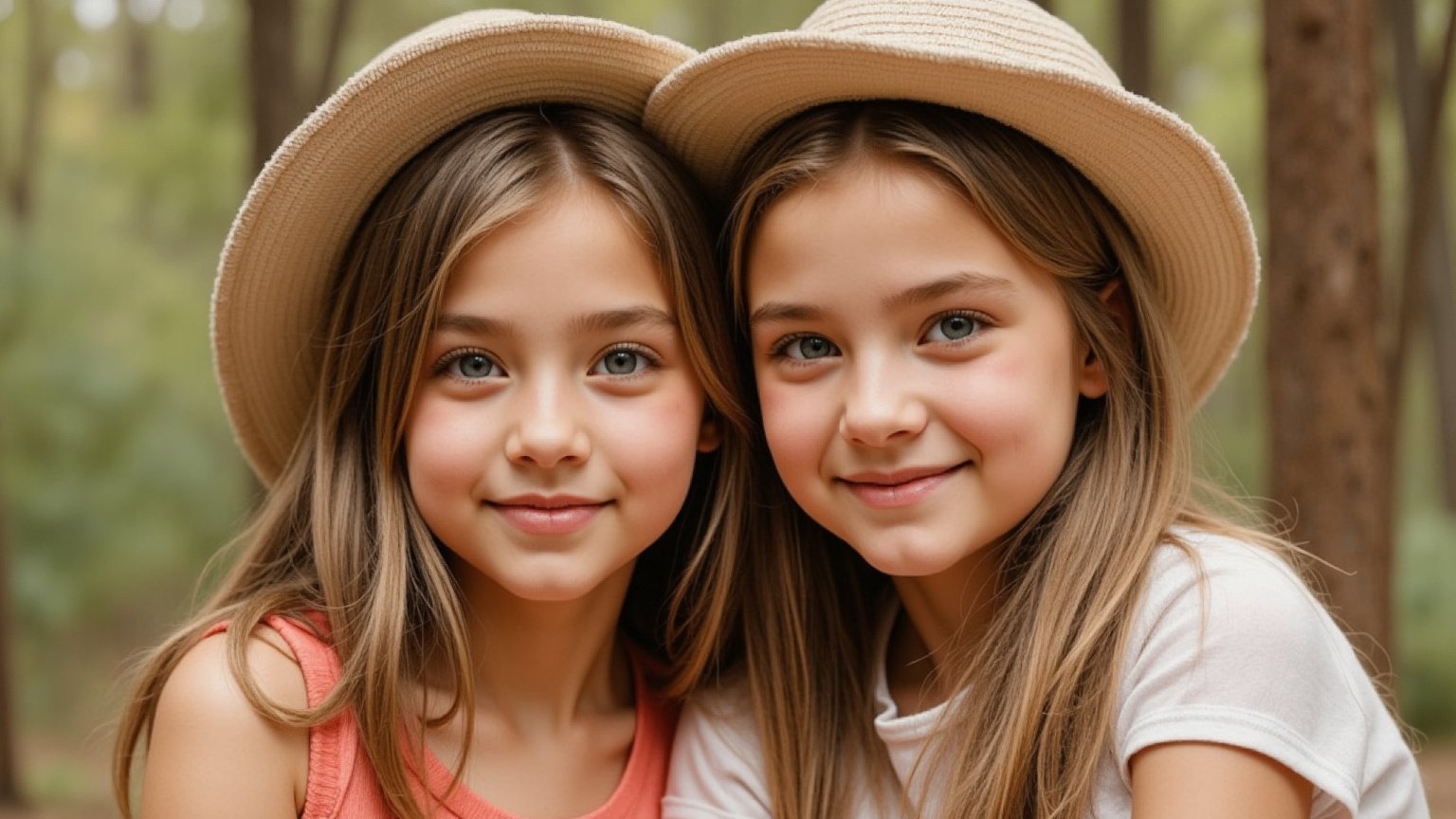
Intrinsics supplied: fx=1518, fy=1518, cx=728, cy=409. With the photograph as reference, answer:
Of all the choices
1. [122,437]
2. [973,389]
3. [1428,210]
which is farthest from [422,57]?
[122,437]

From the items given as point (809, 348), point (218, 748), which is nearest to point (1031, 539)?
point (809, 348)

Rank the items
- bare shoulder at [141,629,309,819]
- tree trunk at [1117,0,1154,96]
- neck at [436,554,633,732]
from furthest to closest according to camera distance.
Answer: tree trunk at [1117,0,1154,96] < neck at [436,554,633,732] < bare shoulder at [141,629,309,819]

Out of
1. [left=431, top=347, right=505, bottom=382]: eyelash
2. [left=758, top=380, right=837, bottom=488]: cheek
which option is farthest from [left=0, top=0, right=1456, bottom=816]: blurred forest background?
[left=758, top=380, right=837, bottom=488]: cheek

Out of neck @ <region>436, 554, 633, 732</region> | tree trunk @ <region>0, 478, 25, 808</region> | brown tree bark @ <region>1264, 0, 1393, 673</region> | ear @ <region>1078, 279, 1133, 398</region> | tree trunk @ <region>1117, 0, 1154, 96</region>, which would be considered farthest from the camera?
tree trunk @ <region>0, 478, 25, 808</region>

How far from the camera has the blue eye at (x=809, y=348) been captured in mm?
2154

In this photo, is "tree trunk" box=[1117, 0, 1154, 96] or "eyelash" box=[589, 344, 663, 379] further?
"tree trunk" box=[1117, 0, 1154, 96]

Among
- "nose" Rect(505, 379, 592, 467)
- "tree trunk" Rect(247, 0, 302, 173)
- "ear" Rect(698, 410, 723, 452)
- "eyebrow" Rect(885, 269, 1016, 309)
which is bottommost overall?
"ear" Rect(698, 410, 723, 452)

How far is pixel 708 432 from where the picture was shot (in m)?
2.40

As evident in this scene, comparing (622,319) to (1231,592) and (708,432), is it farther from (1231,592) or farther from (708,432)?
(1231,592)

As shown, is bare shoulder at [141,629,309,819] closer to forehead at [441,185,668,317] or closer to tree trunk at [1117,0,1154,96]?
forehead at [441,185,668,317]

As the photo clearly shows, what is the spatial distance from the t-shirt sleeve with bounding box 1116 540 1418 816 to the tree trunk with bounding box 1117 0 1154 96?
3543mm

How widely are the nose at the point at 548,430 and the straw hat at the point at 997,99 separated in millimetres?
493

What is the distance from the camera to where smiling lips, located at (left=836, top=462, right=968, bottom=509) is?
83.1 inches

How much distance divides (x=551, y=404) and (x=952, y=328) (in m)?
0.56
